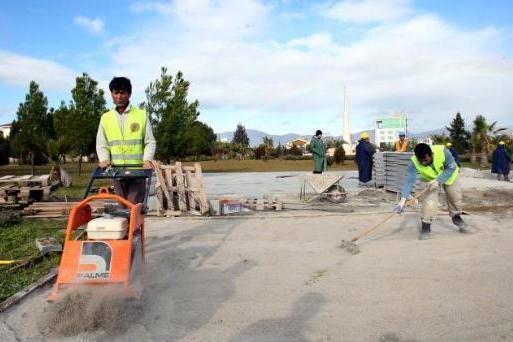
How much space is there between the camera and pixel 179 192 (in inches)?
374

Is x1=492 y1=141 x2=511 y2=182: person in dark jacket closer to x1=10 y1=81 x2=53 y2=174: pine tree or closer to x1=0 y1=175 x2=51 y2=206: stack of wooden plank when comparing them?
x1=0 y1=175 x2=51 y2=206: stack of wooden plank

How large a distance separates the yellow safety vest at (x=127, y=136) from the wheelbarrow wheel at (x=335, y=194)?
278 inches

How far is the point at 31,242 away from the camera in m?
7.02

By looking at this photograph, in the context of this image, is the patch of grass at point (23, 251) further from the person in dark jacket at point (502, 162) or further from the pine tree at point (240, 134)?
the pine tree at point (240, 134)

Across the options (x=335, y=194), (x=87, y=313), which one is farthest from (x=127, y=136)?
(x=335, y=194)

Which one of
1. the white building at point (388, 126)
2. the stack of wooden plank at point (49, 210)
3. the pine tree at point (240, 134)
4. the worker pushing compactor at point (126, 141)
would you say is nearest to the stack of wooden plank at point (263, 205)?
the stack of wooden plank at point (49, 210)

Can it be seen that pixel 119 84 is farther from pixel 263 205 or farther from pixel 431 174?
pixel 263 205

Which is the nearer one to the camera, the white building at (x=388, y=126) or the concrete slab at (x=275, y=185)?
the concrete slab at (x=275, y=185)

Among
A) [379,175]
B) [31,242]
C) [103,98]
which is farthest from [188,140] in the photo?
[31,242]

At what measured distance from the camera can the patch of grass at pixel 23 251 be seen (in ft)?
16.0

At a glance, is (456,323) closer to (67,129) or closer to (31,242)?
(31,242)

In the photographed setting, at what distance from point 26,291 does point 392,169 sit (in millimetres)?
10904

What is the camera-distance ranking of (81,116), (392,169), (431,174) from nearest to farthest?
(431,174) < (392,169) < (81,116)

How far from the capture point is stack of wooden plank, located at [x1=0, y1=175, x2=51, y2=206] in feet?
33.5
